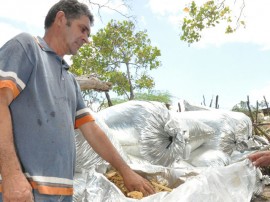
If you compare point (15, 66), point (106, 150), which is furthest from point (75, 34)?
point (106, 150)

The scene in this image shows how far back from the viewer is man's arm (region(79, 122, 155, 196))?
1831mm

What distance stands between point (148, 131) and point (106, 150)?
4.26 ft

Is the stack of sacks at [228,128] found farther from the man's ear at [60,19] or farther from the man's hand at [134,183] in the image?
the man's ear at [60,19]

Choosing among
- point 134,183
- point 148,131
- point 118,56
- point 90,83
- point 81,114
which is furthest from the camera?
point 118,56

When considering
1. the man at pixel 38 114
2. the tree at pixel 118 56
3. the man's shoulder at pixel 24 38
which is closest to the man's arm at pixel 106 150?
the man at pixel 38 114

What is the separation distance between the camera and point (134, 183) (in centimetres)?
190

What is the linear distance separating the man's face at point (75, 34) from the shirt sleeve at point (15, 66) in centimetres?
23

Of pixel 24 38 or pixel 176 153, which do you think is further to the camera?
pixel 176 153

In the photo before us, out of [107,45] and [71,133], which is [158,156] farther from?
[107,45]

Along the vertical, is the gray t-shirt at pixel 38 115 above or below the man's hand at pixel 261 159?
above

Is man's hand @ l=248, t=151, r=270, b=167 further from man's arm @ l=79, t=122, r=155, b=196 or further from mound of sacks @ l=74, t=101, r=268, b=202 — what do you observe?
man's arm @ l=79, t=122, r=155, b=196

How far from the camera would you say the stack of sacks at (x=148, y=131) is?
3.10m

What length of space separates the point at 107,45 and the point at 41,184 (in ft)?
43.2

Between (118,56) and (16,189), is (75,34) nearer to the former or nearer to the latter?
(16,189)
